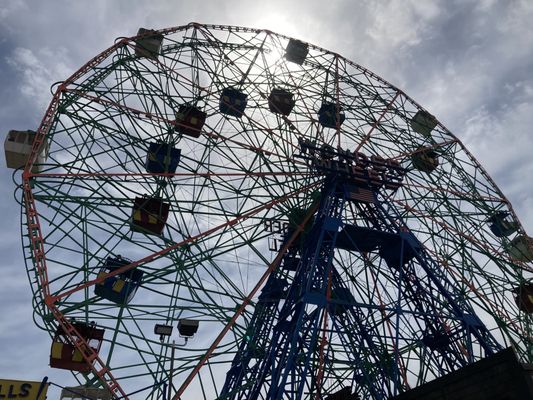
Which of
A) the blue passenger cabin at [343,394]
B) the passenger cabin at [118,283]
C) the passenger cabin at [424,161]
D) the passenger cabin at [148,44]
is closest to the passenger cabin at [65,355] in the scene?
the passenger cabin at [118,283]

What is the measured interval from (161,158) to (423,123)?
17014 mm

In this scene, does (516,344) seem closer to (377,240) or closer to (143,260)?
(377,240)

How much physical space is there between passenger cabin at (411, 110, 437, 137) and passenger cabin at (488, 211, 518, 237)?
20.7 ft

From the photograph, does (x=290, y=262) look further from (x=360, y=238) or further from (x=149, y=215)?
(x=149, y=215)

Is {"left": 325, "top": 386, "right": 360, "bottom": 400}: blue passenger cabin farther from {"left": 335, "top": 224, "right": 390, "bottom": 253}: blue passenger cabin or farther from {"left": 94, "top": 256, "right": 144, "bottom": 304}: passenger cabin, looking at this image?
{"left": 94, "top": 256, "right": 144, "bottom": 304}: passenger cabin

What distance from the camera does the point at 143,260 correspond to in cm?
1756

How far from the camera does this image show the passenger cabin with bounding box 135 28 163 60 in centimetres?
2356

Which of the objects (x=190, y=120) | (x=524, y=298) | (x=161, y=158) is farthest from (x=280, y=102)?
(x=524, y=298)

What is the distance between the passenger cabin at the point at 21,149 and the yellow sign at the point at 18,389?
12.5 meters

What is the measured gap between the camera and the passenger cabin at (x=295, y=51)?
91.7 feet

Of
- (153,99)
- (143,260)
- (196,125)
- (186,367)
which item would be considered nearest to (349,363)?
(186,367)

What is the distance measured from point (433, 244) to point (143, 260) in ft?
47.6

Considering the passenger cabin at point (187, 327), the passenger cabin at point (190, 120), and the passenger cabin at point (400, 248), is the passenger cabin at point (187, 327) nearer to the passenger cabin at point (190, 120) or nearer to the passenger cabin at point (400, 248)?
the passenger cabin at point (190, 120)

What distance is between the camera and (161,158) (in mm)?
20516
